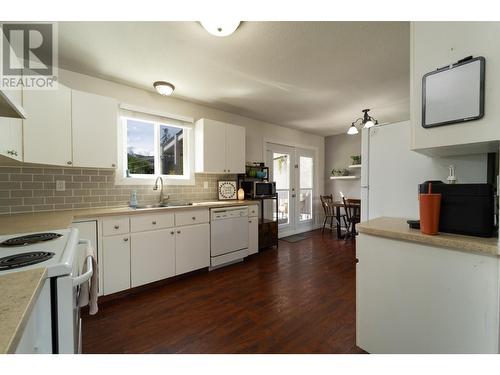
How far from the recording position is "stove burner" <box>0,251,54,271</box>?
30.5 inches

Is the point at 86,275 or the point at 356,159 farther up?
the point at 356,159

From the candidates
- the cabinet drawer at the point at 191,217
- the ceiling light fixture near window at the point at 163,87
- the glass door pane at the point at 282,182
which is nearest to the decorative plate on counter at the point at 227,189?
the cabinet drawer at the point at 191,217

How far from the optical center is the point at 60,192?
224 centimetres

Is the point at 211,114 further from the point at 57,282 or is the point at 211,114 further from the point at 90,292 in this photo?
the point at 57,282

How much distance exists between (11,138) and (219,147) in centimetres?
212

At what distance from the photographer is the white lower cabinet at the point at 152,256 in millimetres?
2211

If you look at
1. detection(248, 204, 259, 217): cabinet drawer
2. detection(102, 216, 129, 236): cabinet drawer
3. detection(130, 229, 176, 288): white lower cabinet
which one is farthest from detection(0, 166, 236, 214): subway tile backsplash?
detection(248, 204, 259, 217): cabinet drawer

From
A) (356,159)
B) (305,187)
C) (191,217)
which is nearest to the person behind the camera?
(191,217)

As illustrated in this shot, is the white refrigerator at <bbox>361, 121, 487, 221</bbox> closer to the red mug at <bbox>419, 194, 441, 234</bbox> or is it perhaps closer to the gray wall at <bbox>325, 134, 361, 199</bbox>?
the red mug at <bbox>419, 194, 441, 234</bbox>

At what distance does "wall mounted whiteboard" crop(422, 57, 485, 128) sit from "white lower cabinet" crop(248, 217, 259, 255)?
8.23ft

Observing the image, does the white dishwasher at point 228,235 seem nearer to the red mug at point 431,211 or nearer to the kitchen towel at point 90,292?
the kitchen towel at point 90,292

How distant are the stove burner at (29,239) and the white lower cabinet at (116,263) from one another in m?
0.86

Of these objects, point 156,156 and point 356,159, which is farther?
point 356,159

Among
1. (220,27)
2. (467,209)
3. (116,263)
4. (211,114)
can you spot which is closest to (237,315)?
(116,263)
